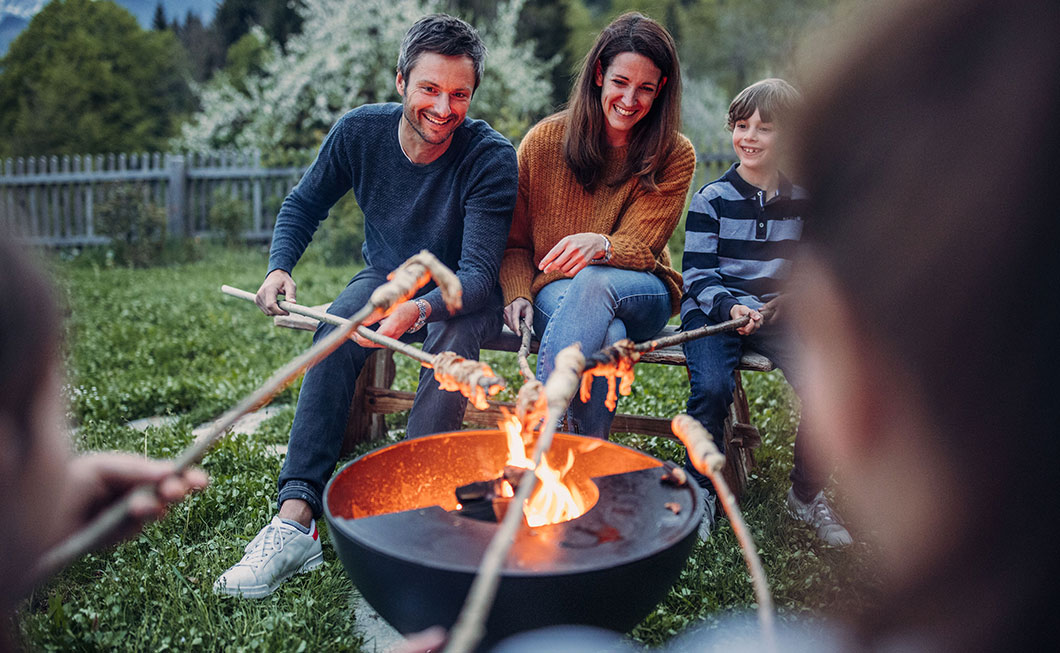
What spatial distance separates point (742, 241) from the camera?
2738 mm

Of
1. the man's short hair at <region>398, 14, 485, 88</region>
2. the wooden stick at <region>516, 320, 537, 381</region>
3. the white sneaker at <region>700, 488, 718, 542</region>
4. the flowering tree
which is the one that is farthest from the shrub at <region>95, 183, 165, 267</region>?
the white sneaker at <region>700, 488, 718, 542</region>

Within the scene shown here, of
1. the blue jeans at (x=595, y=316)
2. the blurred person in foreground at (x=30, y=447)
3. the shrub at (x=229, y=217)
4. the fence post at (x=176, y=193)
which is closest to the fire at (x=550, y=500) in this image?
the blue jeans at (x=595, y=316)

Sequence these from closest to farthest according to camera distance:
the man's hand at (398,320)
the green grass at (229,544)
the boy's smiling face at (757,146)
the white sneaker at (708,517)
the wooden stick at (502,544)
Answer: the wooden stick at (502,544) → the green grass at (229,544) → the man's hand at (398,320) → the white sneaker at (708,517) → the boy's smiling face at (757,146)

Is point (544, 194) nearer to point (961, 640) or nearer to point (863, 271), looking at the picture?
point (863, 271)

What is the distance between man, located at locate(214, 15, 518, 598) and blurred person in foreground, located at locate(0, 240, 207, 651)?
3.38 ft

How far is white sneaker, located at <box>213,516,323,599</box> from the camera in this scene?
2018mm

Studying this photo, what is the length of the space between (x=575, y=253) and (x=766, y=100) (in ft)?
3.19

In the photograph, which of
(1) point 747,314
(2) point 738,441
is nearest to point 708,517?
(2) point 738,441

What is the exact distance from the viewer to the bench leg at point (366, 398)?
3104mm

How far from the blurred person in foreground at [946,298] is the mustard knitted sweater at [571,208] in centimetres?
163

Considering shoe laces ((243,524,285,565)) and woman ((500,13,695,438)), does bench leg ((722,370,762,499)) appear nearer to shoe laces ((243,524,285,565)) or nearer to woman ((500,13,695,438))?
woman ((500,13,695,438))

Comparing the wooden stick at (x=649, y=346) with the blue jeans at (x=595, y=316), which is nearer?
the wooden stick at (x=649, y=346)

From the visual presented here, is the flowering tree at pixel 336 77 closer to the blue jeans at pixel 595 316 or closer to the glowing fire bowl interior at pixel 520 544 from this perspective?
the blue jeans at pixel 595 316

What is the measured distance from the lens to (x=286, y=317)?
2.82 m
